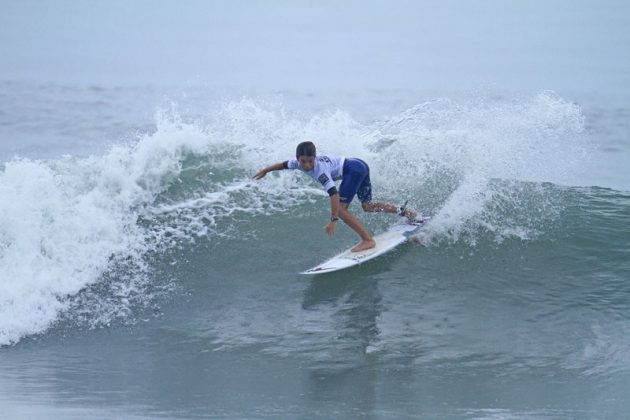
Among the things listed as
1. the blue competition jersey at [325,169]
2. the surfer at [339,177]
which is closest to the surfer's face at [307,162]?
the surfer at [339,177]

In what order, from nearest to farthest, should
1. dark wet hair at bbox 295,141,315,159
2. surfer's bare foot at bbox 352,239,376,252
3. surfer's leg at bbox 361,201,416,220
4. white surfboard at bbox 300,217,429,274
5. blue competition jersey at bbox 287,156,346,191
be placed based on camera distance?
dark wet hair at bbox 295,141,315,159
blue competition jersey at bbox 287,156,346,191
white surfboard at bbox 300,217,429,274
surfer's bare foot at bbox 352,239,376,252
surfer's leg at bbox 361,201,416,220

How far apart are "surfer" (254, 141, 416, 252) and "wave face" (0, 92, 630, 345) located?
2.63ft

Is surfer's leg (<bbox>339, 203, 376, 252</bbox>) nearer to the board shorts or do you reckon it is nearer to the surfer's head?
the board shorts

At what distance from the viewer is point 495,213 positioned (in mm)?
9727

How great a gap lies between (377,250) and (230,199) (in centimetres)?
233

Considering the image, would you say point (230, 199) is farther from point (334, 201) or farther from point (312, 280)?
point (334, 201)

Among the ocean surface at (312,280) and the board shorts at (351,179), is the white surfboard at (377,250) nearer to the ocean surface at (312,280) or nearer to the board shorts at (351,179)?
the ocean surface at (312,280)

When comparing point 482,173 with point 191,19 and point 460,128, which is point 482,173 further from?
point 191,19

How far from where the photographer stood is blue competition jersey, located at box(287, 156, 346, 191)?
8109 mm

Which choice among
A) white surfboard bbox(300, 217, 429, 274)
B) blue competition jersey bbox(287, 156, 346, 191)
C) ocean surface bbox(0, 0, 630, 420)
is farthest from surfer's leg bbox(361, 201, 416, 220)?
blue competition jersey bbox(287, 156, 346, 191)

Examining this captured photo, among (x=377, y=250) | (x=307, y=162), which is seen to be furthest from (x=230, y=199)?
(x=307, y=162)

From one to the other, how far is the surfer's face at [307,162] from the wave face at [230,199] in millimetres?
1358

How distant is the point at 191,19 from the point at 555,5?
25.3 metres

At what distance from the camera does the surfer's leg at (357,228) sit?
8438 millimetres
